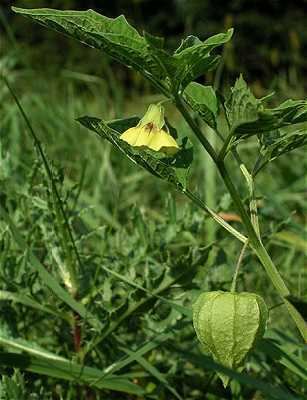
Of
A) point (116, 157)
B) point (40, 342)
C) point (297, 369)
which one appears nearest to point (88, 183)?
point (116, 157)

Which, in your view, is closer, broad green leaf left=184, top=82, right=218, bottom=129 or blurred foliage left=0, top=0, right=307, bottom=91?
broad green leaf left=184, top=82, right=218, bottom=129

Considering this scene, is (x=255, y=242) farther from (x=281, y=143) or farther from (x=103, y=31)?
(x=103, y=31)

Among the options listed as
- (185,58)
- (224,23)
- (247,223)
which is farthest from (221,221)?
(224,23)

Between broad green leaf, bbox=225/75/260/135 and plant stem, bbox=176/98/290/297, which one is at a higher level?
broad green leaf, bbox=225/75/260/135

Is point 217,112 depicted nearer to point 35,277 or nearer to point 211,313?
point 211,313

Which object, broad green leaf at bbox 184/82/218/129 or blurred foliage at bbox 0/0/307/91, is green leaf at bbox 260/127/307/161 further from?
blurred foliage at bbox 0/0/307/91

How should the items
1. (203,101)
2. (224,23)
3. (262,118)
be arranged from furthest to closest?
(224,23)
(203,101)
(262,118)

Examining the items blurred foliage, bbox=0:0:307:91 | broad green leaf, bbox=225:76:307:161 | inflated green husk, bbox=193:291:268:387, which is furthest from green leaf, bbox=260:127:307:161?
blurred foliage, bbox=0:0:307:91
